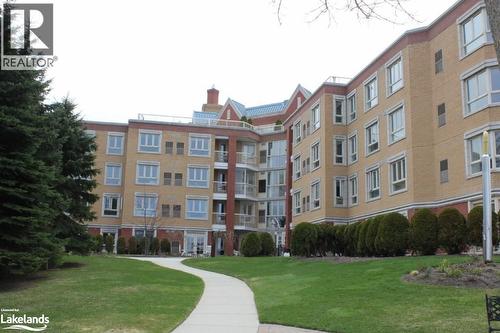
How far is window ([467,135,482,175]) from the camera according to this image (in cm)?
2466

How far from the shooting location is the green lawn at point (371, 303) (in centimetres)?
1017

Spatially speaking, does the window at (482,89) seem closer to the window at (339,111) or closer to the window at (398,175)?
the window at (398,175)

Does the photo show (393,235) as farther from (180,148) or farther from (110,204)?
(110,204)

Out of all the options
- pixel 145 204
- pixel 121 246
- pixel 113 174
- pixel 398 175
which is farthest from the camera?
pixel 113 174

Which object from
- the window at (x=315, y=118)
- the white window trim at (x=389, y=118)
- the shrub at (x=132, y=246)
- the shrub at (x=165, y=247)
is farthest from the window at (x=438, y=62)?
the shrub at (x=132, y=246)

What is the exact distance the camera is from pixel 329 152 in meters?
38.1

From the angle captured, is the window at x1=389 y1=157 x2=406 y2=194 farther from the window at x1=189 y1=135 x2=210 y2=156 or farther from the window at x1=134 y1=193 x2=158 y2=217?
the window at x1=134 y1=193 x2=158 y2=217

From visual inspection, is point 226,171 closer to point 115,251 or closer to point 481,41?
point 115,251

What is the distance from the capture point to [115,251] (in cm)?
5094

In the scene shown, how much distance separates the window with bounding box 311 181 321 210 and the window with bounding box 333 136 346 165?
2.24 m

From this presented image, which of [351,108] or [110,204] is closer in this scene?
[351,108]

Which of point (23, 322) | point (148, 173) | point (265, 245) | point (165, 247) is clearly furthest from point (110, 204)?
point (23, 322)

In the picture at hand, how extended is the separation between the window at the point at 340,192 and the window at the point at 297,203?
612 centimetres

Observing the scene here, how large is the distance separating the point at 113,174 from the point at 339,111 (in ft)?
86.1
